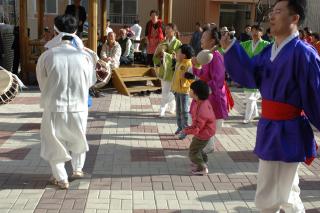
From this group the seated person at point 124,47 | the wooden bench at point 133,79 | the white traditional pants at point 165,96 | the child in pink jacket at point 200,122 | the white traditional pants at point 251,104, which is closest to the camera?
the child in pink jacket at point 200,122

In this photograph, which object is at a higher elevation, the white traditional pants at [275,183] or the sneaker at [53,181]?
the white traditional pants at [275,183]

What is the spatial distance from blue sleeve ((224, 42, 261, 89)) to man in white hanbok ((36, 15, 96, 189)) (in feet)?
6.60

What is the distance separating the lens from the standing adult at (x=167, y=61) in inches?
346

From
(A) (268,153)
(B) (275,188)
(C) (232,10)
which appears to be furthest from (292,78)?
(C) (232,10)

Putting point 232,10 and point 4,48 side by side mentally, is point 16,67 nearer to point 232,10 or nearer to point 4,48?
point 4,48

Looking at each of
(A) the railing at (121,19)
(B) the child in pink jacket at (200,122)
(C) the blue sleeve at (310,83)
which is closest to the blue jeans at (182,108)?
(B) the child in pink jacket at (200,122)

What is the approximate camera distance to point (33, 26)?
24.3m

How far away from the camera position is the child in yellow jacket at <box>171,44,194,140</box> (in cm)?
739

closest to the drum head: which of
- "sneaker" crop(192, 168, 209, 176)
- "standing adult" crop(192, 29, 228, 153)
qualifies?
"standing adult" crop(192, 29, 228, 153)

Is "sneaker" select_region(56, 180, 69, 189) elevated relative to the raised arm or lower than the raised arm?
lower

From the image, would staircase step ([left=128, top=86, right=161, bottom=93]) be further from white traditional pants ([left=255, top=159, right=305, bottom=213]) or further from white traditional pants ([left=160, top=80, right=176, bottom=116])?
white traditional pants ([left=255, top=159, right=305, bottom=213])

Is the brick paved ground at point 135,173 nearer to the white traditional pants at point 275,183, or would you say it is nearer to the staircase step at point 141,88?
the white traditional pants at point 275,183

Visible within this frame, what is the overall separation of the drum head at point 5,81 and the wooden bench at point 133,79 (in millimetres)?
4107

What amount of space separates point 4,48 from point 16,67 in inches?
26.0
